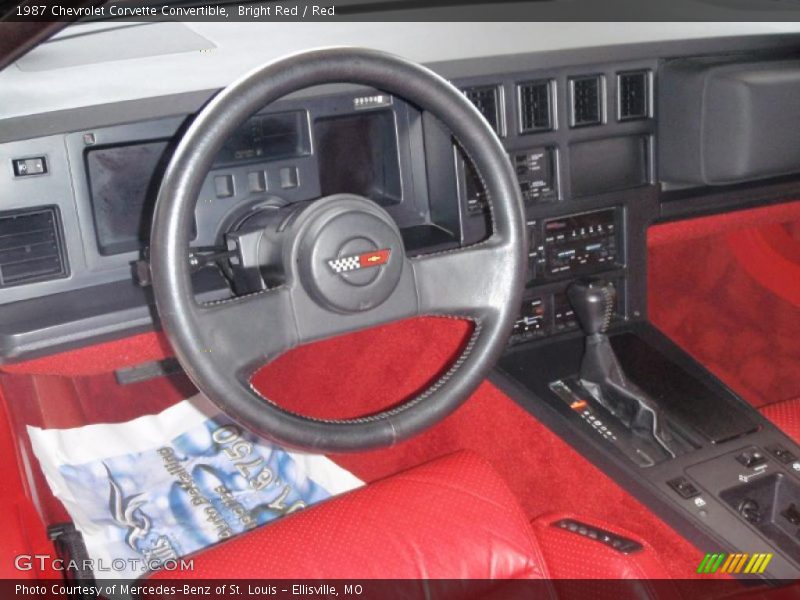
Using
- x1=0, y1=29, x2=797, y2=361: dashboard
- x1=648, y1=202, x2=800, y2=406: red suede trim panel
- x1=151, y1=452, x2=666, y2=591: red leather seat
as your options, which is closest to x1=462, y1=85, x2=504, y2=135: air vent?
x1=0, y1=29, x2=797, y2=361: dashboard

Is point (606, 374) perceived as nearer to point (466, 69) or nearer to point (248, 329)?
point (466, 69)

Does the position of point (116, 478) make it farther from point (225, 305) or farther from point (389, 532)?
point (225, 305)

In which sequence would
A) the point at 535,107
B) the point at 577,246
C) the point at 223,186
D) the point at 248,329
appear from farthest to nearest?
the point at 577,246 → the point at 535,107 → the point at 223,186 → the point at 248,329

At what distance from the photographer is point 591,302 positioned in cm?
158

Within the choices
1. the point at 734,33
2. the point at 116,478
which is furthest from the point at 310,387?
the point at 734,33

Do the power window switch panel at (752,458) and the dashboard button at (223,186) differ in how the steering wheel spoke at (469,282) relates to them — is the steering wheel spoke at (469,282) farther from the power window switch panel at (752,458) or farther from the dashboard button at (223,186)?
the power window switch panel at (752,458)

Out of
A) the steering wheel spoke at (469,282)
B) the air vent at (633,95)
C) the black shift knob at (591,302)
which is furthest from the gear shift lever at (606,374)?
the steering wheel spoke at (469,282)

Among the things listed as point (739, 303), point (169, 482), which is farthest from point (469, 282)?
point (739, 303)

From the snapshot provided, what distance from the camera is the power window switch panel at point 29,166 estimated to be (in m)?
1.26

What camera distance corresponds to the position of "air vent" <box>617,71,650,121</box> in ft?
5.34

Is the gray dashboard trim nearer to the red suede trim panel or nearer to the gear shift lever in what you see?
the gear shift lever

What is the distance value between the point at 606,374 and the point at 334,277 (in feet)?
2.30

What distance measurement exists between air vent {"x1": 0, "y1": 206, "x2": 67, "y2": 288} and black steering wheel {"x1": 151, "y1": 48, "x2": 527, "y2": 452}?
1.17ft

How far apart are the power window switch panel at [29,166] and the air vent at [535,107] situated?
76 centimetres
